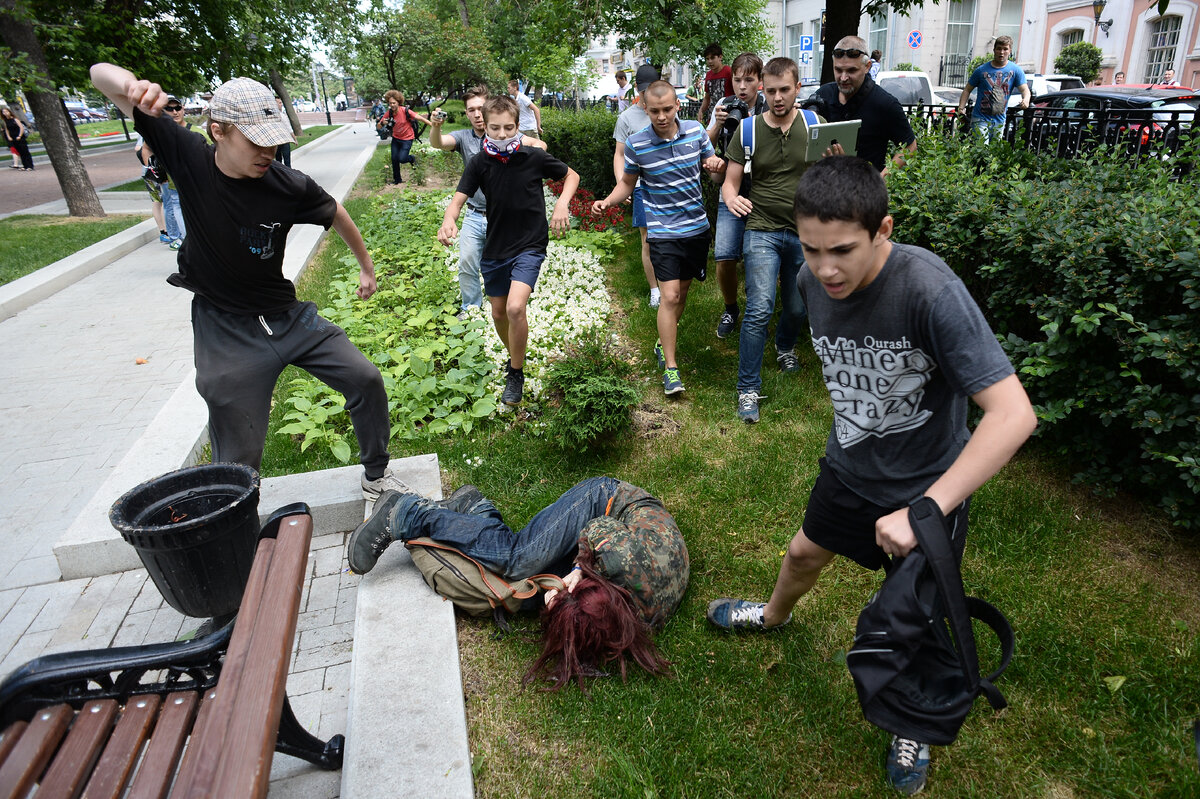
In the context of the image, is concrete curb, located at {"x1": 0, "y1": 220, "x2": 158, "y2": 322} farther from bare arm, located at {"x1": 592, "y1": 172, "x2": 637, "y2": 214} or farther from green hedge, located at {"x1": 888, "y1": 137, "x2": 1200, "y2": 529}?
green hedge, located at {"x1": 888, "y1": 137, "x2": 1200, "y2": 529}

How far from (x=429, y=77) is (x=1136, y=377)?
3466 cm

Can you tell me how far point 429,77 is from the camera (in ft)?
109

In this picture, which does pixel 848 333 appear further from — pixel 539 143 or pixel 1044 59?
pixel 1044 59

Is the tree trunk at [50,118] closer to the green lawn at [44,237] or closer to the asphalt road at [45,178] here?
the green lawn at [44,237]

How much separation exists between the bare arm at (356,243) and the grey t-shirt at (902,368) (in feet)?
7.66

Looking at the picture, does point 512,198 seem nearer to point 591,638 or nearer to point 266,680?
point 591,638

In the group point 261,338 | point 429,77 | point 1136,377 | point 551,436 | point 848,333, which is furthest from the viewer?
point 429,77

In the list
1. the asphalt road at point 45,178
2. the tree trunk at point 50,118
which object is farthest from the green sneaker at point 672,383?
the asphalt road at point 45,178

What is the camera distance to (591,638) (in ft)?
9.23

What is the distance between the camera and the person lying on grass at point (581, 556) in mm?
2836

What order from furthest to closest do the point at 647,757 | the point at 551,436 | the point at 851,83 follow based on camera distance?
the point at 851,83, the point at 551,436, the point at 647,757

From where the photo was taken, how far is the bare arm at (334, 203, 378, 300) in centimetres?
369

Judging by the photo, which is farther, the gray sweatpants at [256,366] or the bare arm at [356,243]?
the bare arm at [356,243]

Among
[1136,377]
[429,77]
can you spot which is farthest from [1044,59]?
Result: [1136,377]
